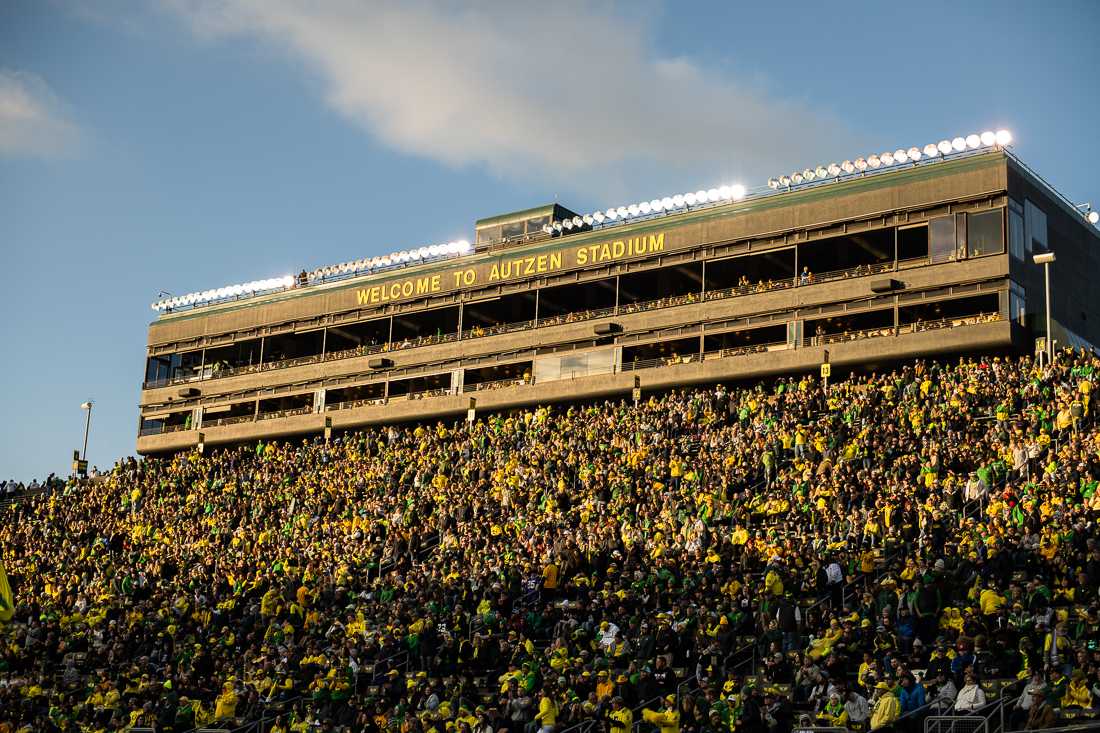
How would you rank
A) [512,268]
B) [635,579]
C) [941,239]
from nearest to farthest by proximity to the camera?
[635,579] < [941,239] < [512,268]

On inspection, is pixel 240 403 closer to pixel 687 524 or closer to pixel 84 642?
pixel 84 642

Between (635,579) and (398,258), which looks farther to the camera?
(398,258)

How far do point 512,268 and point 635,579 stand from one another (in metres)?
28.1

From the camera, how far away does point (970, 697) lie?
23.7 metres

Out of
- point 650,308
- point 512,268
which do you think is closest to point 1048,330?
point 650,308

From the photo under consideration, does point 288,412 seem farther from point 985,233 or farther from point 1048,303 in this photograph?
point 1048,303

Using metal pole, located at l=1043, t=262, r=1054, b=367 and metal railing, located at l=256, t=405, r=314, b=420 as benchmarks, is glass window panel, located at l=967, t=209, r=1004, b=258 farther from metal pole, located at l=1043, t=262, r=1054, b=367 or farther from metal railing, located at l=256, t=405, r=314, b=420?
metal railing, located at l=256, t=405, r=314, b=420

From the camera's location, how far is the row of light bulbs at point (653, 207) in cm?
5644

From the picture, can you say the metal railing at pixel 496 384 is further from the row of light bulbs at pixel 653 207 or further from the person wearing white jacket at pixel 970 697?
the person wearing white jacket at pixel 970 697

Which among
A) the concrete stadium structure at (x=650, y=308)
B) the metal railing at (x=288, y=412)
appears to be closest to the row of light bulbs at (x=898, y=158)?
the concrete stadium structure at (x=650, y=308)

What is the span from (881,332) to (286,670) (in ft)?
77.4

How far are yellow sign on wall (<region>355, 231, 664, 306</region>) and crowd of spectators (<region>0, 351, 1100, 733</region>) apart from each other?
19.8 ft

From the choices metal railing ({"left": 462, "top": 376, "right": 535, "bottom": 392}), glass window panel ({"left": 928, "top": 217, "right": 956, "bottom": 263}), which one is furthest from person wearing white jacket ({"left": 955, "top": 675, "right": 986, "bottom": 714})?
metal railing ({"left": 462, "top": 376, "right": 535, "bottom": 392})

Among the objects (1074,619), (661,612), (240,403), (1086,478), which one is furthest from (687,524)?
(240,403)
